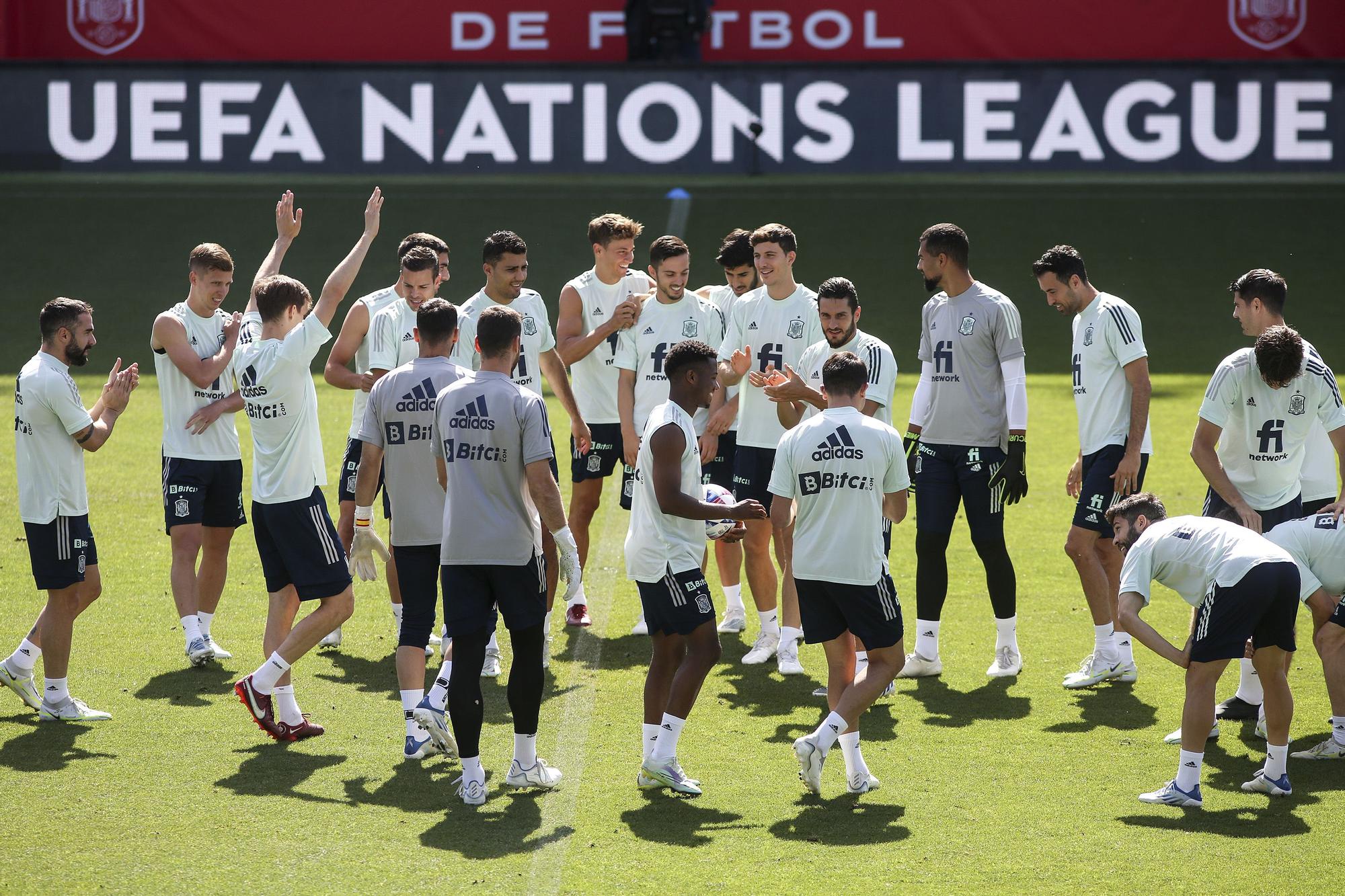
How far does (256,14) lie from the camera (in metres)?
23.8

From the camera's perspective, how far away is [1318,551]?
6.87m

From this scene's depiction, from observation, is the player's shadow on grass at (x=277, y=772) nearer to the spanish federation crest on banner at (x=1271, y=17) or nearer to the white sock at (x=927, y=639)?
the white sock at (x=927, y=639)

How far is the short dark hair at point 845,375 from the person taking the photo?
6.53 metres

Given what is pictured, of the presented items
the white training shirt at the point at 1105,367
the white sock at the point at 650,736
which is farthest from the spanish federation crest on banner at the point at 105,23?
the white sock at the point at 650,736

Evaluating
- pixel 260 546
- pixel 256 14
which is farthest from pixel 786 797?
pixel 256 14

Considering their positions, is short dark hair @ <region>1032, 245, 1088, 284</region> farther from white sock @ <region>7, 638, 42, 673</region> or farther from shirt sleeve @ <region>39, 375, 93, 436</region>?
white sock @ <region>7, 638, 42, 673</region>

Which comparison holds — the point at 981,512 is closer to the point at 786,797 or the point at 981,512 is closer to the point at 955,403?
the point at 955,403

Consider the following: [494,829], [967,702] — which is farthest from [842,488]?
[494,829]

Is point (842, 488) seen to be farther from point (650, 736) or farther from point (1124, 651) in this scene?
point (1124, 651)

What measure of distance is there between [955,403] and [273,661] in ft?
12.7

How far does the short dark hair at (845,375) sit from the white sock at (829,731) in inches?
55.3

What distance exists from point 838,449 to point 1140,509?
1453 millimetres

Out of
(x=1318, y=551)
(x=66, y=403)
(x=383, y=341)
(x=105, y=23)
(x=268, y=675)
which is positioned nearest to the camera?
(x=1318, y=551)

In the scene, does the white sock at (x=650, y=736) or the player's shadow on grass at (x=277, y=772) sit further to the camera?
the white sock at (x=650, y=736)
